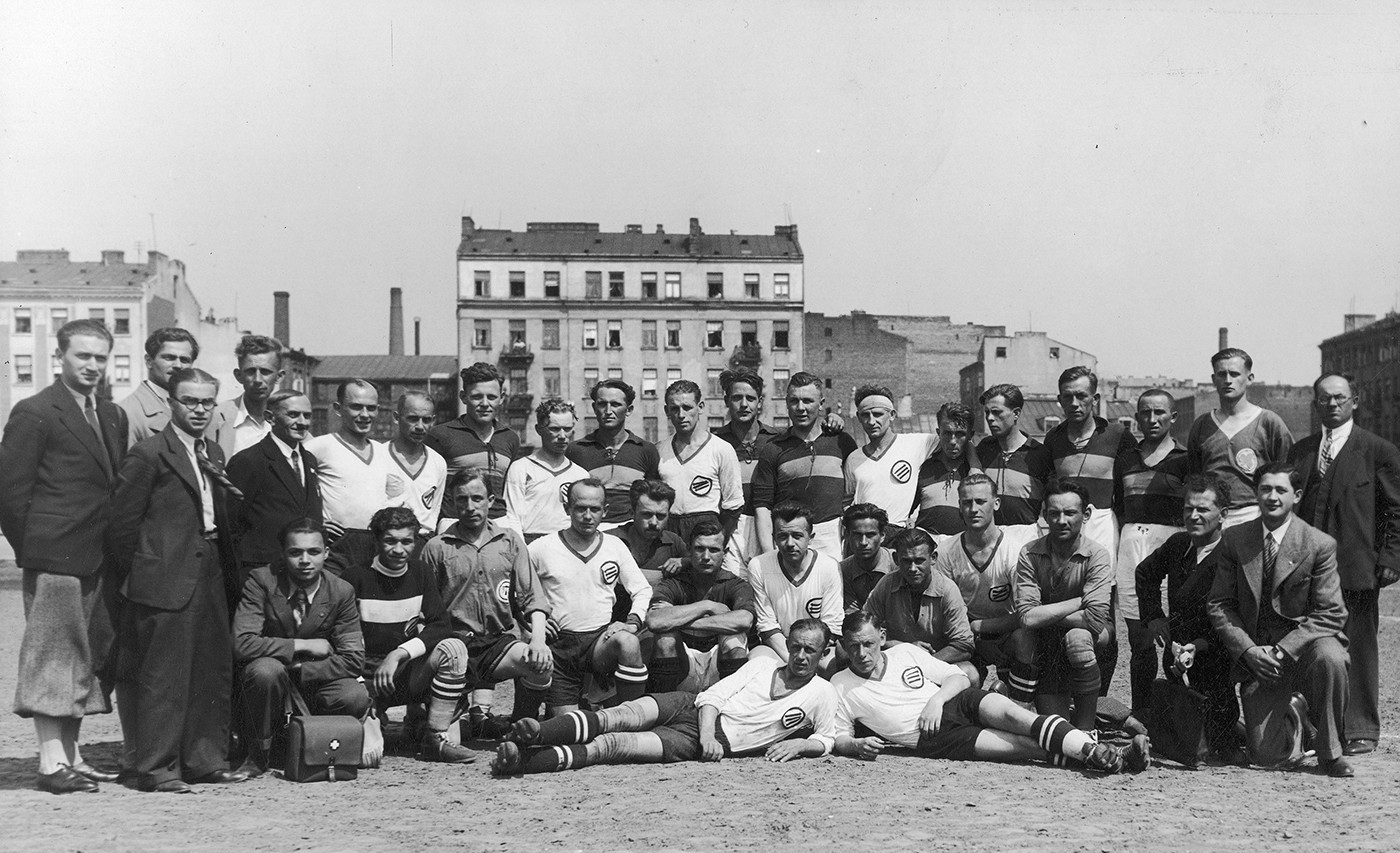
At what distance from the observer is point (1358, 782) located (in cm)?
641

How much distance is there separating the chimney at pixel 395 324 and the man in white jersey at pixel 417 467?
74.2 meters

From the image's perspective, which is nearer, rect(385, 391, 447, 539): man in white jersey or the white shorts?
the white shorts

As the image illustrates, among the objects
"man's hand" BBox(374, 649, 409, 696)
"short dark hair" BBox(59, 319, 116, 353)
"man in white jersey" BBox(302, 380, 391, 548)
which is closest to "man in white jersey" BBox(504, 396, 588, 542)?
"man in white jersey" BBox(302, 380, 391, 548)

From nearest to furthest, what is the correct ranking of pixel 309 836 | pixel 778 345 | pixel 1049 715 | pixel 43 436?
pixel 309 836 → pixel 43 436 → pixel 1049 715 → pixel 778 345

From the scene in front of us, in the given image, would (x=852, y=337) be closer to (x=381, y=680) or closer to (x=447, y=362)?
(x=447, y=362)

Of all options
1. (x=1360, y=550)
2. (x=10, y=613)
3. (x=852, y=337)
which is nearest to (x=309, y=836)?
(x=1360, y=550)

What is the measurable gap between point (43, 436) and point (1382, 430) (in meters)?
61.2

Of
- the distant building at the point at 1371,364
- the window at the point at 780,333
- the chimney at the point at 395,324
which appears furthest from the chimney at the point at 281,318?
the distant building at the point at 1371,364

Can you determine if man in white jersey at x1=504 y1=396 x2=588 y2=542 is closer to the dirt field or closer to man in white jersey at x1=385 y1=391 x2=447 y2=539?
man in white jersey at x1=385 y1=391 x2=447 y2=539

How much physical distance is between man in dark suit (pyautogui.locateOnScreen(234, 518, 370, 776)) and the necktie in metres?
0.40

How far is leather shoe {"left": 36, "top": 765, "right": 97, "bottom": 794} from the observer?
6.04 metres

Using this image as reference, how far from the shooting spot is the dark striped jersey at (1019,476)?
7977mm

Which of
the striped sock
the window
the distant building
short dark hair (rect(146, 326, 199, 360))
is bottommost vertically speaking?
the striped sock

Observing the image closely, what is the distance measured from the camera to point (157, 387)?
6992 mm
